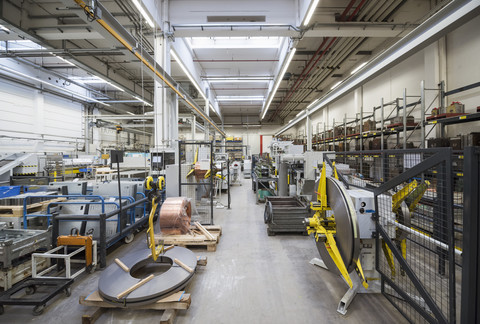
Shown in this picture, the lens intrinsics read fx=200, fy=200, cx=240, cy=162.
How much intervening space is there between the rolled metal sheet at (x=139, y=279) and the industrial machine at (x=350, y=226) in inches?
63.2

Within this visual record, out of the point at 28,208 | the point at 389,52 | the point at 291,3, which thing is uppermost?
the point at 291,3

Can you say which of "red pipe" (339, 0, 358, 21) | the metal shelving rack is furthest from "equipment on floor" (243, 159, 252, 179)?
"red pipe" (339, 0, 358, 21)

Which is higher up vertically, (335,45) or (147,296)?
(335,45)

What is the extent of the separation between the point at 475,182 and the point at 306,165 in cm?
335

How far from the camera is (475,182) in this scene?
127 cm

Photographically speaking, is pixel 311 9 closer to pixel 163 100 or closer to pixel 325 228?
pixel 163 100

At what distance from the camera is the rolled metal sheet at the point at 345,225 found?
6.00 ft

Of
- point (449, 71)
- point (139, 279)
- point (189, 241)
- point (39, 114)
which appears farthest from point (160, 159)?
point (39, 114)

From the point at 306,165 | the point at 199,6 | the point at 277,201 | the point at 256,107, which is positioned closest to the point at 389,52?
the point at 306,165

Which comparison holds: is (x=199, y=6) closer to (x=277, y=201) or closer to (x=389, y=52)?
(x=389, y=52)

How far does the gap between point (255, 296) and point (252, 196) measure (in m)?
5.68

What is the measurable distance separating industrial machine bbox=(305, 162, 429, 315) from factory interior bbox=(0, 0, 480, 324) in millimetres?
19

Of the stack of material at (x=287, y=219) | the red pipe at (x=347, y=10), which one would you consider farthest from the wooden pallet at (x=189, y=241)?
the red pipe at (x=347, y=10)

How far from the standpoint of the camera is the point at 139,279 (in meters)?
2.22
